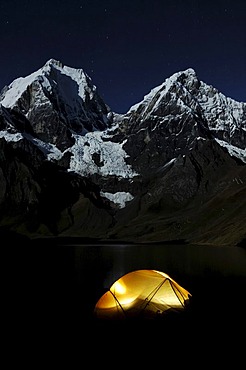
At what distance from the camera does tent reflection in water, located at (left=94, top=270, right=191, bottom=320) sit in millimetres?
23375

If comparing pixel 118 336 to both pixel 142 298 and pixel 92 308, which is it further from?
pixel 92 308

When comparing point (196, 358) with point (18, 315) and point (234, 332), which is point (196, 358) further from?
point (18, 315)

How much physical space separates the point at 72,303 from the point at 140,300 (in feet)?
41.4

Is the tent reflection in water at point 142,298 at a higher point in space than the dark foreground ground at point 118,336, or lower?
higher

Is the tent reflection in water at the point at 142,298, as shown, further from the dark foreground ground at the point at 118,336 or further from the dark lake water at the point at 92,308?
the dark lake water at the point at 92,308

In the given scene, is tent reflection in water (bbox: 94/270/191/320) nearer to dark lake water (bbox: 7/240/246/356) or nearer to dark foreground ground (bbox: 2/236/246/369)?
dark foreground ground (bbox: 2/236/246/369)

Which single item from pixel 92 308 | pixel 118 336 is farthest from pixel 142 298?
pixel 92 308

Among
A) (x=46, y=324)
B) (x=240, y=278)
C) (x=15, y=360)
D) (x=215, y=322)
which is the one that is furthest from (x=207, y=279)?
(x=15, y=360)

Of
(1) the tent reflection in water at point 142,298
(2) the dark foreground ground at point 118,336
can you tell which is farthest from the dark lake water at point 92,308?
(1) the tent reflection in water at point 142,298

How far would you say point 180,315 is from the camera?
24062mm

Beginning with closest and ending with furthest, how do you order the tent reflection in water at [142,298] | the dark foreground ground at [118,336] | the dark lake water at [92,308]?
1. the dark foreground ground at [118,336]
2. the dark lake water at [92,308]
3. the tent reflection in water at [142,298]

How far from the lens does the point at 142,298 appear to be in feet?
77.4

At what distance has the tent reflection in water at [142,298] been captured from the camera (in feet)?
76.7

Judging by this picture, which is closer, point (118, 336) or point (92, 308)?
point (118, 336)
